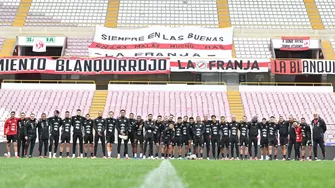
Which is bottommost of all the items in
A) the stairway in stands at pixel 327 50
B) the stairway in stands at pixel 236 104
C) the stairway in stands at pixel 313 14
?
the stairway in stands at pixel 236 104

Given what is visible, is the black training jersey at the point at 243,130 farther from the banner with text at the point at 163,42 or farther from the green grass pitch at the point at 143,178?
the banner with text at the point at 163,42

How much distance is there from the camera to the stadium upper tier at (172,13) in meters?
33.0

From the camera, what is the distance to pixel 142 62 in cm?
2766

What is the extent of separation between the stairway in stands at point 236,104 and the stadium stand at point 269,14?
23.4ft

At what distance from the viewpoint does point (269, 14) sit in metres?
34.0

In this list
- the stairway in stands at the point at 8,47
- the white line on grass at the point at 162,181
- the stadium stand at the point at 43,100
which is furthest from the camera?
the stairway in stands at the point at 8,47

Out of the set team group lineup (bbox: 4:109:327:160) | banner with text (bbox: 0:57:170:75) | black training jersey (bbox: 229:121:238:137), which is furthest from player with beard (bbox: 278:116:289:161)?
banner with text (bbox: 0:57:170:75)

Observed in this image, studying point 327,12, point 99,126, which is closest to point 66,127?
point 99,126

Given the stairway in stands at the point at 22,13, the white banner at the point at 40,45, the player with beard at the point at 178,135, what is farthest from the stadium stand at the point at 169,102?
the stairway in stands at the point at 22,13

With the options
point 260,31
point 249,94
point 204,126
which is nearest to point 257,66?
point 249,94

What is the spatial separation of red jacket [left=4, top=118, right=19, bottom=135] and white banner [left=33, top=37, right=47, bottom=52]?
14.4 meters

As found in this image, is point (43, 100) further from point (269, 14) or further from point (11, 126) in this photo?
point (269, 14)

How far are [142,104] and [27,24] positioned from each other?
11.3 meters

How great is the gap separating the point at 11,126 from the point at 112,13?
18804 mm
